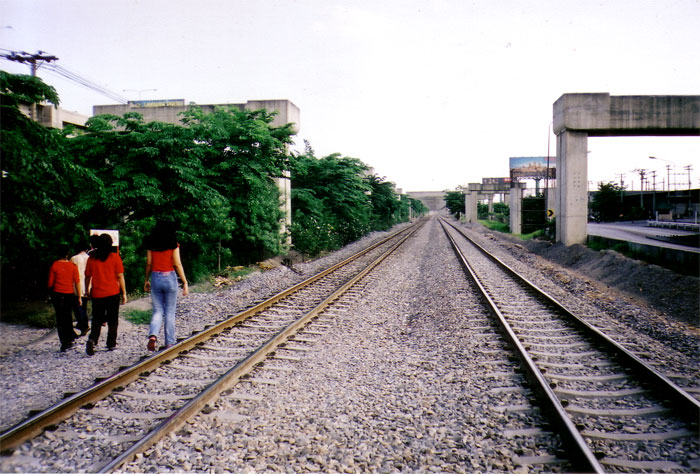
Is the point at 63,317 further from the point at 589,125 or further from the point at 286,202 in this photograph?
the point at 589,125

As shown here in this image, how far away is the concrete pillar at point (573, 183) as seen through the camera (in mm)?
18969

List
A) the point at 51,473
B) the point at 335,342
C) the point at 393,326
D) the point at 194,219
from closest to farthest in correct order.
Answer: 1. the point at 51,473
2. the point at 335,342
3. the point at 393,326
4. the point at 194,219

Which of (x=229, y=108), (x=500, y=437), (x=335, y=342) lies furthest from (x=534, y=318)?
(x=229, y=108)

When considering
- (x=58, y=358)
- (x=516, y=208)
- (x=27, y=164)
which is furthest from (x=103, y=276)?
(x=516, y=208)

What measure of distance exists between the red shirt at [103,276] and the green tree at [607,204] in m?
68.1

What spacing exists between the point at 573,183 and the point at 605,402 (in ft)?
55.7

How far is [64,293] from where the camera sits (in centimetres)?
649

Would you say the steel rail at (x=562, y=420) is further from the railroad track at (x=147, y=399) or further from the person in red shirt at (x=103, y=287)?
the person in red shirt at (x=103, y=287)

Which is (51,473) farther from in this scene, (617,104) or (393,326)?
(617,104)

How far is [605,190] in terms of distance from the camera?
61.8 meters

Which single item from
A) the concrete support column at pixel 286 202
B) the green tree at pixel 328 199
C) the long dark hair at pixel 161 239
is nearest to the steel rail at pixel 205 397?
the long dark hair at pixel 161 239

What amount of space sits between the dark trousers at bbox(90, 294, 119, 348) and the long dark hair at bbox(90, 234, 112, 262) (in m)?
0.59

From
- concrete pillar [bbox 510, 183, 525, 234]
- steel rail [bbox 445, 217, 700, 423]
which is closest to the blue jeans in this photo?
steel rail [bbox 445, 217, 700, 423]

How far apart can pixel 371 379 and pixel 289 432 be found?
1536 mm
